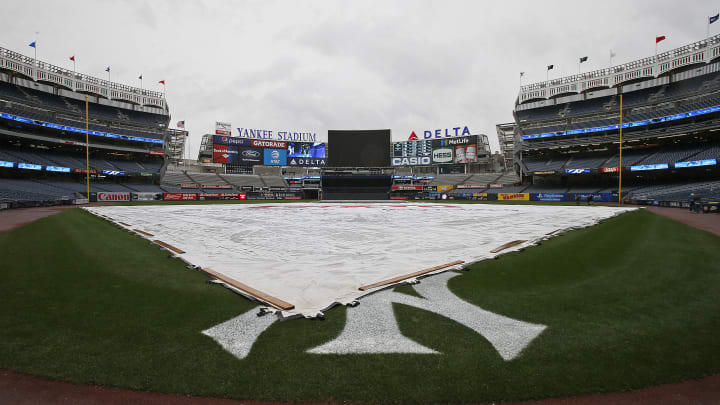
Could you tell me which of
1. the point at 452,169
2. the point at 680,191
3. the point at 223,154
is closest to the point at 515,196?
the point at 680,191

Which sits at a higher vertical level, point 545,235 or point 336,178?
point 336,178

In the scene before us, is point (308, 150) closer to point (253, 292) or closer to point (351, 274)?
point (351, 274)

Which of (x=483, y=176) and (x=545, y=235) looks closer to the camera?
(x=545, y=235)

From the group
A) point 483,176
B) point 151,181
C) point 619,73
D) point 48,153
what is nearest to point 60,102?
point 48,153

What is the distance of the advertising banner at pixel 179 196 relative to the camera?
4812 centimetres

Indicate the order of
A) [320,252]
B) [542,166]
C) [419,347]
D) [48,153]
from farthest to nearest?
[542,166] → [48,153] → [320,252] → [419,347]

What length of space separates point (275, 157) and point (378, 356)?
218ft

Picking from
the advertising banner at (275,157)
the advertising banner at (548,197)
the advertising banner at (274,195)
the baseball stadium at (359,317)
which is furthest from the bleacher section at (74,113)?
the advertising banner at (548,197)

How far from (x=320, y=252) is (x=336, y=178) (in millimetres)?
48033

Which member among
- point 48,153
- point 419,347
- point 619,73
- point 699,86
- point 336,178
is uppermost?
point 619,73

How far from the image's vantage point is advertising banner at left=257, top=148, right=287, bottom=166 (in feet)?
211

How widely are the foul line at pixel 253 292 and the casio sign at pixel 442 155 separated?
228 ft

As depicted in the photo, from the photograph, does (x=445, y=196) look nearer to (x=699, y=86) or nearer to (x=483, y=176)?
(x=483, y=176)

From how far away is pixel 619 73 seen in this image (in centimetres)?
Answer: 5244
